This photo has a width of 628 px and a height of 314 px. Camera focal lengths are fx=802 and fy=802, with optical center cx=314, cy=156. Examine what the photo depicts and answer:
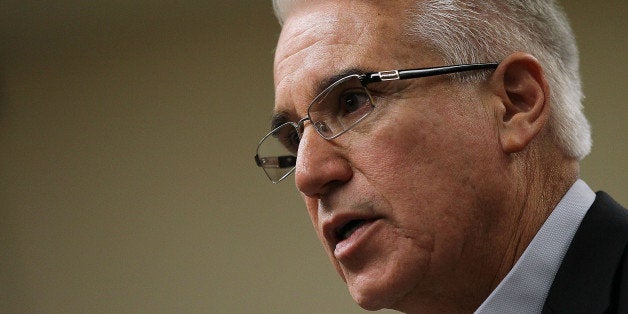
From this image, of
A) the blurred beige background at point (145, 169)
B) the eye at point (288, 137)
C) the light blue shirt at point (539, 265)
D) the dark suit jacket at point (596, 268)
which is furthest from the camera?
the blurred beige background at point (145, 169)

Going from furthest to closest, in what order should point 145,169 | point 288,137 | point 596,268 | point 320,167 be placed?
point 145,169, point 288,137, point 320,167, point 596,268

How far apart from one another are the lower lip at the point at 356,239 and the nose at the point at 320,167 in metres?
0.08

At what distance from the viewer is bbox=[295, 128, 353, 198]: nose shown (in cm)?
122

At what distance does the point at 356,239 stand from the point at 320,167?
123 millimetres

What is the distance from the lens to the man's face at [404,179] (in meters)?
1.19

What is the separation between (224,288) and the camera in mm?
3111

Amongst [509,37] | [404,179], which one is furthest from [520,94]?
[404,179]

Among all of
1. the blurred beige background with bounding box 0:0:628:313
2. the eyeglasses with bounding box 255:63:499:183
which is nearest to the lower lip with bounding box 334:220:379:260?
the eyeglasses with bounding box 255:63:499:183

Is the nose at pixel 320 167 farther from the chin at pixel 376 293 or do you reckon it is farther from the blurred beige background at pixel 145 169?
the blurred beige background at pixel 145 169

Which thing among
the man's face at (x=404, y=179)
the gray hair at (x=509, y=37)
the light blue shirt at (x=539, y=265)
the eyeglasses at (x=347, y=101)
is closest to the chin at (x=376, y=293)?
the man's face at (x=404, y=179)

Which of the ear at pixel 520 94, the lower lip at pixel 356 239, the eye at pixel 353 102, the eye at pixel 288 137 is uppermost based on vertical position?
the eye at pixel 353 102

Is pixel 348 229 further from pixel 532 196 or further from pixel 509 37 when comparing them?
pixel 509 37

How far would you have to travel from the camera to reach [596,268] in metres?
1.13

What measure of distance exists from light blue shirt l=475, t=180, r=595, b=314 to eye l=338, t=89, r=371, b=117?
33cm
